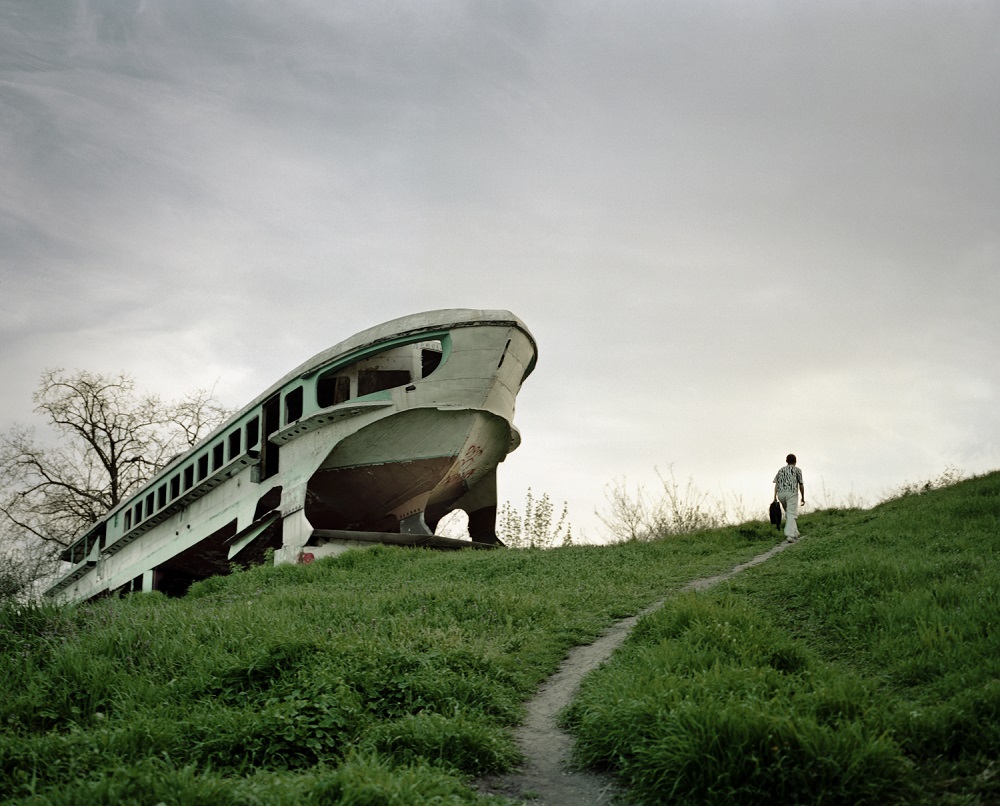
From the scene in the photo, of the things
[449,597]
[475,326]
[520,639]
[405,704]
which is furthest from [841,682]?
[475,326]

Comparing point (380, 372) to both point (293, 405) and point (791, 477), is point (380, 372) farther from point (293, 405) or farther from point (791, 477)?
point (791, 477)

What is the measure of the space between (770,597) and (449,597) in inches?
146

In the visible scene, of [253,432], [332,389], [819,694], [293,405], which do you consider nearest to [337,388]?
[332,389]

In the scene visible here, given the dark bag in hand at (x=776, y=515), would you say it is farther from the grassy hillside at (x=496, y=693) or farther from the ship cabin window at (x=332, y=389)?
the ship cabin window at (x=332, y=389)

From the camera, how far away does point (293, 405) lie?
20719 millimetres

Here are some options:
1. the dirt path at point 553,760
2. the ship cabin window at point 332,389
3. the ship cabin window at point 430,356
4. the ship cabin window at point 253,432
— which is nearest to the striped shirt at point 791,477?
the ship cabin window at point 430,356

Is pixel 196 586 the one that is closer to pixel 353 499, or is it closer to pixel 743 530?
pixel 353 499

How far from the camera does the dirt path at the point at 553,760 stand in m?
4.93

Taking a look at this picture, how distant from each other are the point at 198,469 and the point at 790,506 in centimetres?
1598

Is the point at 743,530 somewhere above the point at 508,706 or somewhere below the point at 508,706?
above

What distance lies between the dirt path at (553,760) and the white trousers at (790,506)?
9003 millimetres

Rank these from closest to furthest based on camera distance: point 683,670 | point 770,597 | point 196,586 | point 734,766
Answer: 1. point 734,766
2. point 683,670
3. point 770,597
4. point 196,586

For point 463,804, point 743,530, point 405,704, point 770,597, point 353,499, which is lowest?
point 463,804

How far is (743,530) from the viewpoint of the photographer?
17656 mm
